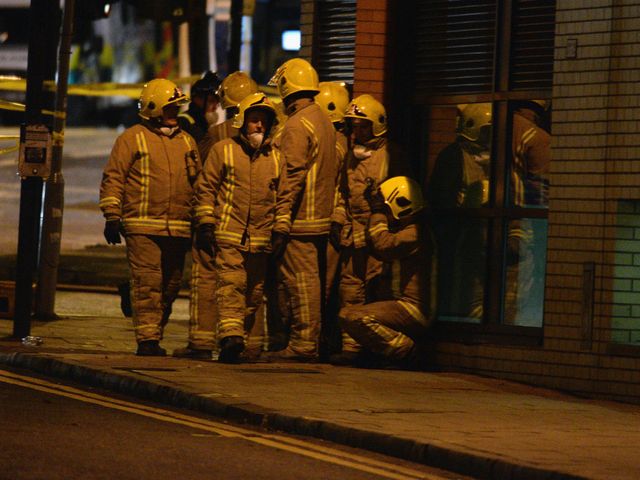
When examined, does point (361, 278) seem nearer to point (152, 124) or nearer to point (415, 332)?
point (415, 332)

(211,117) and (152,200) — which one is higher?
(211,117)

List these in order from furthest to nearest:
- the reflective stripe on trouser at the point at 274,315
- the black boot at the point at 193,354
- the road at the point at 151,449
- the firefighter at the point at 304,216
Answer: the reflective stripe on trouser at the point at 274,315, the black boot at the point at 193,354, the firefighter at the point at 304,216, the road at the point at 151,449

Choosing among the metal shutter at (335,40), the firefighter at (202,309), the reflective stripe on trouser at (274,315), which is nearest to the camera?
the firefighter at (202,309)

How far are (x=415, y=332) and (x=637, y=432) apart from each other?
328 centimetres

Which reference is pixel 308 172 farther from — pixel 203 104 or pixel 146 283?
pixel 203 104

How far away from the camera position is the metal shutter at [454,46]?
44.4 feet

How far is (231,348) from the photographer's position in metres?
13.0

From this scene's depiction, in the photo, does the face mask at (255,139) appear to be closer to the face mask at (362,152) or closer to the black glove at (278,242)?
the black glove at (278,242)

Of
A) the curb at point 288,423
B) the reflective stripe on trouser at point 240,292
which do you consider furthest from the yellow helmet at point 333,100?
the curb at point 288,423

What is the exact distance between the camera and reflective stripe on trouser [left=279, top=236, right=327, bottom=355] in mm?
13422

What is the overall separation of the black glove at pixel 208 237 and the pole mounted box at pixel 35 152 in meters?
1.63

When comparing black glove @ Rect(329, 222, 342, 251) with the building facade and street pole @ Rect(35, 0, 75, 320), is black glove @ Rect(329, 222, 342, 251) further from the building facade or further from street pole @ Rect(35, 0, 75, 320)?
street pole @ Rect(35, 0, 75, 320)

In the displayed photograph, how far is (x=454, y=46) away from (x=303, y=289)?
2326 millimetres

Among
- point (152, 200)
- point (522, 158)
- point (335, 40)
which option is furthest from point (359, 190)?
point (335, 40)
